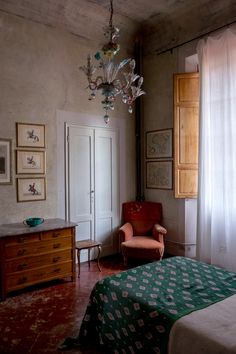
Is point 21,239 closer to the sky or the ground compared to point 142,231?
closer to the sky

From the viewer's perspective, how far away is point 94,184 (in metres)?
4.55

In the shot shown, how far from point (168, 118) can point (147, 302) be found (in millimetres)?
3311

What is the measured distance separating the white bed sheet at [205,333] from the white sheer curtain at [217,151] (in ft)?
6.64

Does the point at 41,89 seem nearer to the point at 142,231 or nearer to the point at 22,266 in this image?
the point at 22,266

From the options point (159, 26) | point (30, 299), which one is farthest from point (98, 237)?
point (159, 26)

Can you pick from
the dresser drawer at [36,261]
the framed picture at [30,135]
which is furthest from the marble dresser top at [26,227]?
the framed picture at [30,135]

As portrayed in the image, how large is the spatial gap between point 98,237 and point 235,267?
212cm

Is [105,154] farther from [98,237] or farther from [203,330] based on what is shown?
[203,330]

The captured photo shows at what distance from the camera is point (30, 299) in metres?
3.18

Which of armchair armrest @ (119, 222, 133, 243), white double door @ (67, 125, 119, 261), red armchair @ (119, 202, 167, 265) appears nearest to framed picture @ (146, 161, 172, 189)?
red armchair @ (119, 202, 167, 265)

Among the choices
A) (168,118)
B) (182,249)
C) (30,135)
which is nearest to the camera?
(30,135)

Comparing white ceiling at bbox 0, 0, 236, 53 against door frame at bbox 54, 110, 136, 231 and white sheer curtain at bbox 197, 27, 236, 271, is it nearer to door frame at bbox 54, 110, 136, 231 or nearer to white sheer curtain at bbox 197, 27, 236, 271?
white sheer curtain at bbox 197, 27, 236, 271

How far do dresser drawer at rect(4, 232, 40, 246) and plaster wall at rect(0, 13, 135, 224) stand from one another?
584 millimetres

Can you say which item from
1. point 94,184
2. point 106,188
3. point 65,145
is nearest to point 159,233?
point 106,188
